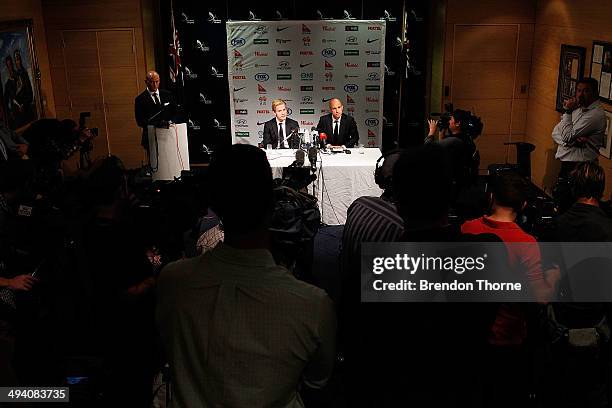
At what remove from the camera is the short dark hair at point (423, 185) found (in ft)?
4.68

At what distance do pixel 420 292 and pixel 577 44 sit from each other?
19.3 ft

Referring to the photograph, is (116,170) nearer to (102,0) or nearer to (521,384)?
(521,384)

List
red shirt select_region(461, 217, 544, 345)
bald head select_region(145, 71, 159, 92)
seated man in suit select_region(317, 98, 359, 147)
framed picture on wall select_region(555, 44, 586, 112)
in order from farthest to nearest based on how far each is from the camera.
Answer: bald head select_region(145, 71, 159, 92) < seated man in suit select_region(317, 98, 359, 147) < framed picture on wall select_region(555, 44, 586, 112) < red shirt select_region(461, 217, 544, 345)

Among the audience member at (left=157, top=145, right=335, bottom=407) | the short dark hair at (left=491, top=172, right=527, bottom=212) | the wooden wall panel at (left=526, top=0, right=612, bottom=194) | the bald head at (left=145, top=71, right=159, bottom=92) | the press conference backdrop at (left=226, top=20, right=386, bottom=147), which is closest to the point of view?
the audience member at (left=157, top=145, right=335, bottom=407)

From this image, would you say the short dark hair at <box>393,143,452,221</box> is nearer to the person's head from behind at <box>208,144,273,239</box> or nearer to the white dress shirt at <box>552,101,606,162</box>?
the person's head from behind at <box>208,144,273,239</box>

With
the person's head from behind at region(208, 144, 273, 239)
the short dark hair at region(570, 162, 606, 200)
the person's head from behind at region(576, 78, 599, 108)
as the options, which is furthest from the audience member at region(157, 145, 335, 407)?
the person's head from behind at region(576, 78, 599, 108)

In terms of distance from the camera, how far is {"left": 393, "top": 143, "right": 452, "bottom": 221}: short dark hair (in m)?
1.43

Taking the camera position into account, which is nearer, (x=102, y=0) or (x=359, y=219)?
(x=359, y=219)

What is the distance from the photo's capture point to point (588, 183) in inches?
109

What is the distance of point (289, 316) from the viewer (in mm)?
1047

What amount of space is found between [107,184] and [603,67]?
5124mm

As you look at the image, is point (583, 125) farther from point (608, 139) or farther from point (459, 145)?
point (459, 145)

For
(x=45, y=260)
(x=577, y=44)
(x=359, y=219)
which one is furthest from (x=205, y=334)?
(x=577, y=44)

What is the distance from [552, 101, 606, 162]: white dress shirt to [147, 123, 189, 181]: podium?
411 cm
